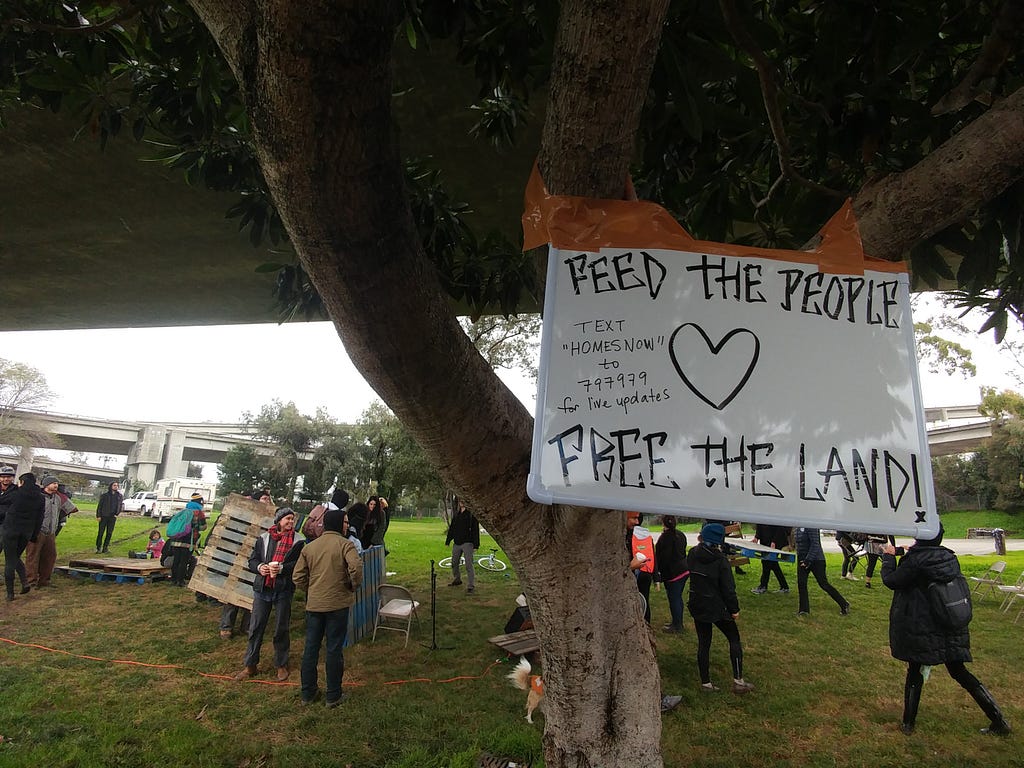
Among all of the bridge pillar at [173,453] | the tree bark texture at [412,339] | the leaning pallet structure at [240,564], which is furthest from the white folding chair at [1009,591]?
the bridge pillar at [173,453]

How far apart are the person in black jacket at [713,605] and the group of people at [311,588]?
9.96 ft

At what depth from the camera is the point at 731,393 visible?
5.09ft

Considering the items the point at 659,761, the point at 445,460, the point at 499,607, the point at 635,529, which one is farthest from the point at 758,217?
the point at 499,607

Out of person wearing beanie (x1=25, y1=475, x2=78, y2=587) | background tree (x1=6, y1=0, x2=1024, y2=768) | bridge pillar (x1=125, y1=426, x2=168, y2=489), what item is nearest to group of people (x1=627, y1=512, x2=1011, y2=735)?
background tree (x1=6, y1=0, x2=1024, y2=768)

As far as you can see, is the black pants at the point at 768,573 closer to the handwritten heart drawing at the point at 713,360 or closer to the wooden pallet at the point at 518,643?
the wooden pallet at the point at 518,643

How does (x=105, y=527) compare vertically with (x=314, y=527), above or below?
below

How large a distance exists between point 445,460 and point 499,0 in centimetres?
230

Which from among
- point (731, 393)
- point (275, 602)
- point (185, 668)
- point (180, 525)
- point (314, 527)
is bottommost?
point (185, 668)

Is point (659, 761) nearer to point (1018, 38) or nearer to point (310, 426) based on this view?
point (1018, 38)

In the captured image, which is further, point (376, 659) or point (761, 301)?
point (376, 659)

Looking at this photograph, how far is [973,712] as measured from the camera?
509cm

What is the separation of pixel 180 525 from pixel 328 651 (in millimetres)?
6107

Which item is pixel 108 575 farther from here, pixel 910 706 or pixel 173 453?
pixel 173 453

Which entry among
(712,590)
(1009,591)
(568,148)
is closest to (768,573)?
(1009,591)
